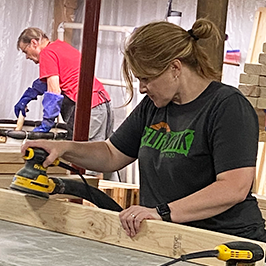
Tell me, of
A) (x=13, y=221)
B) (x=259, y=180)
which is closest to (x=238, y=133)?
(x=13, y=221)

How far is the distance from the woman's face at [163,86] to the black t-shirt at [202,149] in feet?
0.23

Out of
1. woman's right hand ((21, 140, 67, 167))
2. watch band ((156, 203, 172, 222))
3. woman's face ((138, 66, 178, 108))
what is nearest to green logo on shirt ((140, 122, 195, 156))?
woman's face ((138, 66, 178, 108))

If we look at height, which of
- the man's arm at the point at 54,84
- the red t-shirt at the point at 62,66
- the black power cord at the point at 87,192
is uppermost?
the red t-shirt at the point at 62,66

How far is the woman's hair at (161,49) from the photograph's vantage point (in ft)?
8.55

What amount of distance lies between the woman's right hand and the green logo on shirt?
0.36 m

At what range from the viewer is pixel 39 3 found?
8.84 m

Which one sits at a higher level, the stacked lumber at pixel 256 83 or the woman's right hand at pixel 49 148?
the stacked lumber at pixel 256 83

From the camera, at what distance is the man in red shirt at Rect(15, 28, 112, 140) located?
6.72 m

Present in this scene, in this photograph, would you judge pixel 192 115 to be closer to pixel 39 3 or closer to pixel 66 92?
pixel 66 92

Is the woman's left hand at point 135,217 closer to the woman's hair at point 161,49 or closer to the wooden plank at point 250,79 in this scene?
the woman's hair at point 161,49

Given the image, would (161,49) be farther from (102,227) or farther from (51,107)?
(51,107)

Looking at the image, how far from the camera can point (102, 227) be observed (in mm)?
2615

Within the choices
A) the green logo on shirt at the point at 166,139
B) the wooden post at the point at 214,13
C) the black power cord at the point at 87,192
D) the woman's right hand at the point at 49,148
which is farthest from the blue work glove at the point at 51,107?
the green logo on shirt at the point at 166,139

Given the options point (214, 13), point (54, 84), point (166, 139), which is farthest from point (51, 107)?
point (166, 139)
